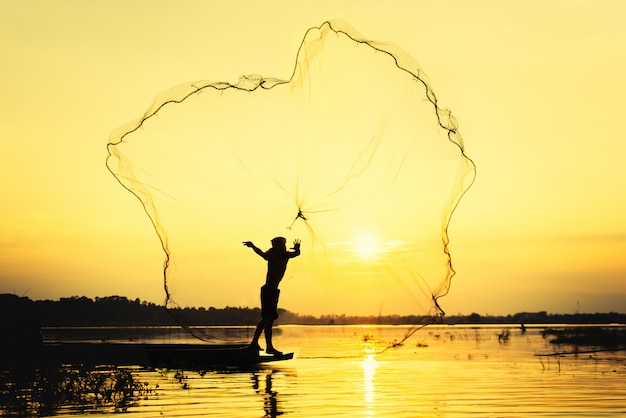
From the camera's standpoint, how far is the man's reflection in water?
21.1 metres

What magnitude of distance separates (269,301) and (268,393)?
3.05 metres

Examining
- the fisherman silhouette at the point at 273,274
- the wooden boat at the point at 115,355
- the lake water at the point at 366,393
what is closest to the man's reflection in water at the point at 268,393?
the lake water at the point at 366,393

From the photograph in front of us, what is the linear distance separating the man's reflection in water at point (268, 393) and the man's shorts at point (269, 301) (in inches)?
88.9

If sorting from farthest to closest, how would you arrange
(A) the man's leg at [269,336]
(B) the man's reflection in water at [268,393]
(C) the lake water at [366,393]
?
(A) the man's leg at [269,336]
(C) the lake water at [366,393]
(B) the man's reflection in water at [268,393]

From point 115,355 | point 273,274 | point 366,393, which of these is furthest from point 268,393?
point 115,355

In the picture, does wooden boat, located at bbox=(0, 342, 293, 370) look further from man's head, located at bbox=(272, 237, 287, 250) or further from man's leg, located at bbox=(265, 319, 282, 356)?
man's head, located at bbox=(272, 237, 287, 250)

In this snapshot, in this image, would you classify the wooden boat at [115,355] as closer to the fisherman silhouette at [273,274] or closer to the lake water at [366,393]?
the lake water at [366,393]

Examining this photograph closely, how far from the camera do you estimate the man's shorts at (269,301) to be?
26781 millimetres

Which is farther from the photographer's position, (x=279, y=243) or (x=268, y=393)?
(x=279, y=243)

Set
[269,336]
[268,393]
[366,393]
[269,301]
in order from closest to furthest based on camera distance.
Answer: [268,393] < [366,393] < [269,301] < [269,336]

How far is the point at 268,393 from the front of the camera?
2503 cm

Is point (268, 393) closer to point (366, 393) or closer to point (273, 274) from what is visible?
point (366, 393)

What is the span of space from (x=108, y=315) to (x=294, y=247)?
168 m

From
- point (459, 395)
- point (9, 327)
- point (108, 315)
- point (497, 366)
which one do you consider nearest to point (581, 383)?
point (459, 395)
